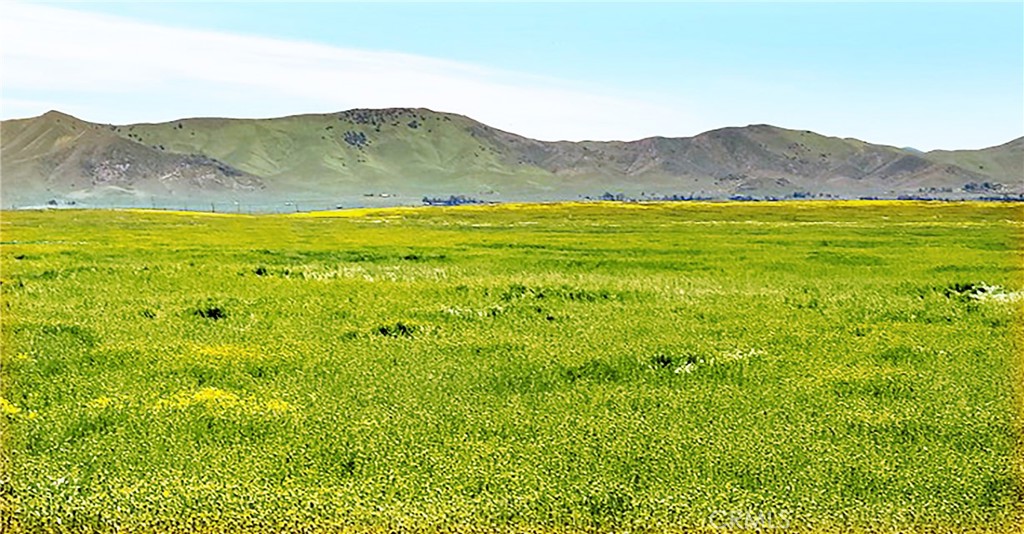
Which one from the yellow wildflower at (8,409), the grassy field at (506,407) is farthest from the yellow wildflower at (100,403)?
the yellow wildflower at (8,409)

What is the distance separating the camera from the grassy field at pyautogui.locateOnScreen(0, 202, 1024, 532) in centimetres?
881

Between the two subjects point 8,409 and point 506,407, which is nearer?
point 8,409

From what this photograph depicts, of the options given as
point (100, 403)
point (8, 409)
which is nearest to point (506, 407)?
point (100, 403)

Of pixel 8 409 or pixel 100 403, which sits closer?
pixel 8 409

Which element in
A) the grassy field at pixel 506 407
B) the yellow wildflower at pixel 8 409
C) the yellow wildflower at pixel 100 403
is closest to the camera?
the grassy field at pixel 506 407

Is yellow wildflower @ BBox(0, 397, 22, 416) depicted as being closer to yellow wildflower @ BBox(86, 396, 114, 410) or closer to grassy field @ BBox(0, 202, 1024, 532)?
grassy field @ BBox(0, 202, 1024, 532)

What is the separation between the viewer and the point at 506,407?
12.4m

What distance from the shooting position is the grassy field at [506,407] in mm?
8812

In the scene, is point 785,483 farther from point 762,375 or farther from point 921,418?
point 762,375

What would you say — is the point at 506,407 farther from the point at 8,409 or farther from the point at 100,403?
the point at 8,409

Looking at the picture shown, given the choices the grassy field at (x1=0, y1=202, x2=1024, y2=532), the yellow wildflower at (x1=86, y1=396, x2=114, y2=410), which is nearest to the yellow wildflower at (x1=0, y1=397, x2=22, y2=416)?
the grassy field at (x1=0, y1=202, x2=1024, y2=532)

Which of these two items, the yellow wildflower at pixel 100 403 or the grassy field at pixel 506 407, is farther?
the yellow wildflower at pixel 100 403

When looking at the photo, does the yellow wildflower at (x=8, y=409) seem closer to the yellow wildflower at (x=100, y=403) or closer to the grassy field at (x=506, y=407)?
the grassy field at (x=506, y=407)

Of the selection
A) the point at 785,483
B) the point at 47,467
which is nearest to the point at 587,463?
the point at 785,483
